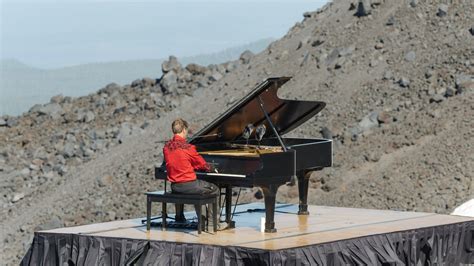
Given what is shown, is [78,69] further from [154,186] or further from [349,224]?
[349,224]

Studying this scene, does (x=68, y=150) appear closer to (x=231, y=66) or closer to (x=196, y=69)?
(x=196, y=69)

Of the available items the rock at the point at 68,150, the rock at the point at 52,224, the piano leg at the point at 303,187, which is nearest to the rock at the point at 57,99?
the rock at the point at 68,150

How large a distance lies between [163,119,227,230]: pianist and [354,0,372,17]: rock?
1773 centimetres

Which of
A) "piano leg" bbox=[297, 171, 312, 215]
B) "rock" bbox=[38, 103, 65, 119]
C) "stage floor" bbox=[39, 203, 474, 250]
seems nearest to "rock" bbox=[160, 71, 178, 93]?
"rock" bbox=[38, 103, 65, 119]

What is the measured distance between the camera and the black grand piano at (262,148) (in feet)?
54.7

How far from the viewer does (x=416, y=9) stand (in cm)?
3312

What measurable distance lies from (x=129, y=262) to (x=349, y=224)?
2848 mm

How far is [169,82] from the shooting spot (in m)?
38.4

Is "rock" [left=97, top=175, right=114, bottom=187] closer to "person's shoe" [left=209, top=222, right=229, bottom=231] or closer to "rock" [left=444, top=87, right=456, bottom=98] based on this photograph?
"rock" [left=444, top=87, right=456, bottom=98]

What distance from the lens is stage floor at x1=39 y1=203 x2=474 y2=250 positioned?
54.1 ft

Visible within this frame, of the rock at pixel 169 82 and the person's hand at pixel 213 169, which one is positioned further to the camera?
the rock at pixel 169 82

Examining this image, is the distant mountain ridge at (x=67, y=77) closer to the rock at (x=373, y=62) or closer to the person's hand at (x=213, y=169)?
the rock at (x=373, y=62)

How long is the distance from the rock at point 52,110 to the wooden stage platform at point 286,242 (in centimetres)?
2094

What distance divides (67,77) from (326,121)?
2485 centimetres
